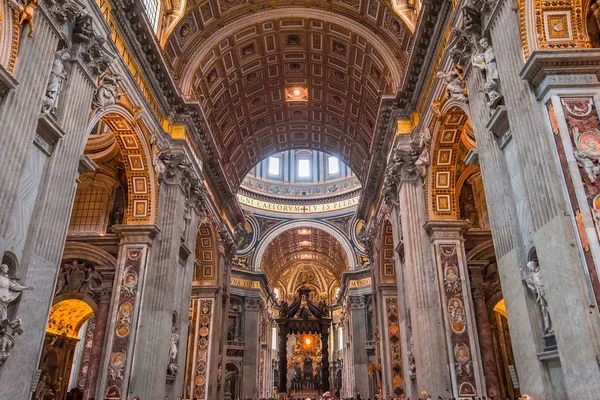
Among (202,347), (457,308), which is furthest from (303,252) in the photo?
(457,308)

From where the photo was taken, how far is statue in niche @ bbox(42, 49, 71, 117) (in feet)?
26.2

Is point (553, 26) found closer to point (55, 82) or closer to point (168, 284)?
point (55, 82)

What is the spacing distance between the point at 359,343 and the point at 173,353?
22077mm

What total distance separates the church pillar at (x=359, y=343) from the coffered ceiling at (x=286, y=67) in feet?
47.3

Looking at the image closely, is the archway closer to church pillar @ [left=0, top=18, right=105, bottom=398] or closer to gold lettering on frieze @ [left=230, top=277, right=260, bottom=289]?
church pillar @ [left=0, top=18, right=105, bottom=398]

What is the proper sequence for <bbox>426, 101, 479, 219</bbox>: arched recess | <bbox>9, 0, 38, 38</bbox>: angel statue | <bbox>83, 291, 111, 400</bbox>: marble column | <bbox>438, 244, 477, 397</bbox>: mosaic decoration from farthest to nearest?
<bbox>426, 101, 479, 219</bbox>: arched recess
<bbox>83, 291, 111, 400</bbox>: marble column
<bbox>438, 244, 477, 397</bbox>: mosaic decoration
<bbox>9, 0, 38, 38</bbox>: angel statue

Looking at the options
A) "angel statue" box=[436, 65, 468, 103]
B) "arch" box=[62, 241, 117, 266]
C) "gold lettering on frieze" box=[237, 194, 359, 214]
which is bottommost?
"arch" box=[62, 241, 117, 266]

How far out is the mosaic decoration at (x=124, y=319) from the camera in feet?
37.4

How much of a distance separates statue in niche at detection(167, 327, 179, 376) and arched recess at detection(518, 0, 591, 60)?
39.4ft

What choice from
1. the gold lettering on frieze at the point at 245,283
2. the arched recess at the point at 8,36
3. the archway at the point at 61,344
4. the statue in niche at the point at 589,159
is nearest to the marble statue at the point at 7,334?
the arched recess at the point at 8,36

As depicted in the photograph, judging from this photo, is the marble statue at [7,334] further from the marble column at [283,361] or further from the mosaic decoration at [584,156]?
the marble column at [283,361]

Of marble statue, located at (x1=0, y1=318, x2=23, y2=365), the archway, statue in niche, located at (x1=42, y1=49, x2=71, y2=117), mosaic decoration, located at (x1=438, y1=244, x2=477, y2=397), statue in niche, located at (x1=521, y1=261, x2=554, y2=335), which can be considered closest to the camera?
statue in niche, located at (x1=521, y1=261, x2=554, y2=335)

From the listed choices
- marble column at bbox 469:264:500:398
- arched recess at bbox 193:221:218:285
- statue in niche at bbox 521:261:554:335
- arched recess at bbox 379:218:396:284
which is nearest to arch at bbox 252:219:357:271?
arched recess at bbox 193:221:218:285

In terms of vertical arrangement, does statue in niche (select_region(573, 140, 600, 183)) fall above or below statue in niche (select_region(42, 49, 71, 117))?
below
